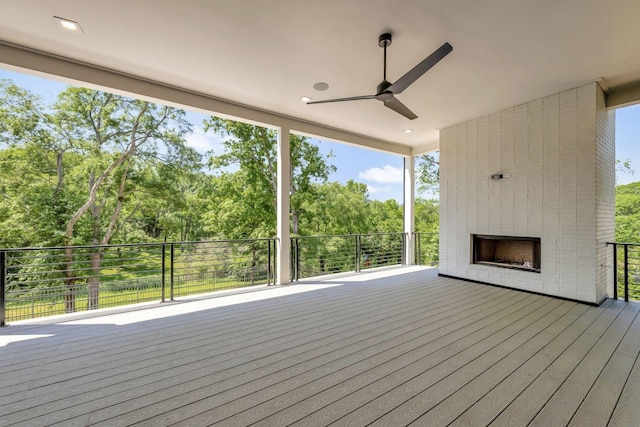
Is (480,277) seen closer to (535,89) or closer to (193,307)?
(535,89)

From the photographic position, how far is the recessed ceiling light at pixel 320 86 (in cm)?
351

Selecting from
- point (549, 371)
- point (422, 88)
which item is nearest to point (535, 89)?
point (422, 88)

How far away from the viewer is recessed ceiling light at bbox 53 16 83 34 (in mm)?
2381

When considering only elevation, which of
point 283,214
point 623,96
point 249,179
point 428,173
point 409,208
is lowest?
point 283,214

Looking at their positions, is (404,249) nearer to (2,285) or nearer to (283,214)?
(283,214)

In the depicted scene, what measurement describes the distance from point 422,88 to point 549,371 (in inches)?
128

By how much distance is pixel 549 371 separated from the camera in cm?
190

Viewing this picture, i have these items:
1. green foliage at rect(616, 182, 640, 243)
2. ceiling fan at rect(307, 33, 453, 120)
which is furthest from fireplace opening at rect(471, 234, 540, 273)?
green foliage at rect(616, 182, 640, 243)

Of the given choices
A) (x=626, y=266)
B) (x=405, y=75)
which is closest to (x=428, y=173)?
(x=626, y=266)

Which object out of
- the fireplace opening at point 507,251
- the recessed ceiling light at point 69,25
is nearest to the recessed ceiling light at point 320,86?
the recessed ceiling light at point 69,25

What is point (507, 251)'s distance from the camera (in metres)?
4.49

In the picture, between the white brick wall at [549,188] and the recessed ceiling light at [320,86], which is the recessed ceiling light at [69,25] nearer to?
the recessed ceiling light at [320,86]

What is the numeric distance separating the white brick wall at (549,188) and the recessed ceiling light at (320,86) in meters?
2.79

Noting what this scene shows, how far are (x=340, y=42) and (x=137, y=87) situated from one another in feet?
8.44
